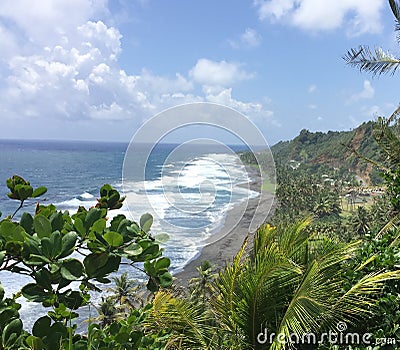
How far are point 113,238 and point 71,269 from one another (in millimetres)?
132

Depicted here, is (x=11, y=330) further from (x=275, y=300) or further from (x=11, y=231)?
(x=275, y=300)

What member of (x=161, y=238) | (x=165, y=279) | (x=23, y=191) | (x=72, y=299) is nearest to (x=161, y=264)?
(x=165, y=279)

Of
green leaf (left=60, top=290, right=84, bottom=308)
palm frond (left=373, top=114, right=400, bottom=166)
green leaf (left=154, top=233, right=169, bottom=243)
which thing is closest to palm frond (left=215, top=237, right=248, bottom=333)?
green leaf (left=154, top=233, right=169, bottom=243)

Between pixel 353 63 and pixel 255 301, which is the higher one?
pixel 353 63

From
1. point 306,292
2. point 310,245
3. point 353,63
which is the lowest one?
point 306,292

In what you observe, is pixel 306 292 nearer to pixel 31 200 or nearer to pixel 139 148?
pixel 139 148

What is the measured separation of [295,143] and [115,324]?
108133mm

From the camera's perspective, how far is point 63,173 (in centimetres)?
9075

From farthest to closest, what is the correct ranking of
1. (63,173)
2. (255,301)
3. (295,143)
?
(295,143)
(63,173)
(255,301)

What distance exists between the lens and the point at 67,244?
1071mm

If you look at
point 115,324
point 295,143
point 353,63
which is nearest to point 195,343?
point 115,324

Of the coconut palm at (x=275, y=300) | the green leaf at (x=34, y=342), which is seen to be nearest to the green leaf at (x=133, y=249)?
the green leaf at (x=34, y=342)

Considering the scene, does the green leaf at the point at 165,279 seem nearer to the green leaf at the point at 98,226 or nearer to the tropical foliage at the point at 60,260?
the tropical foliage at the point at 60,260

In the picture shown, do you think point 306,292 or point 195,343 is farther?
point 195,343
